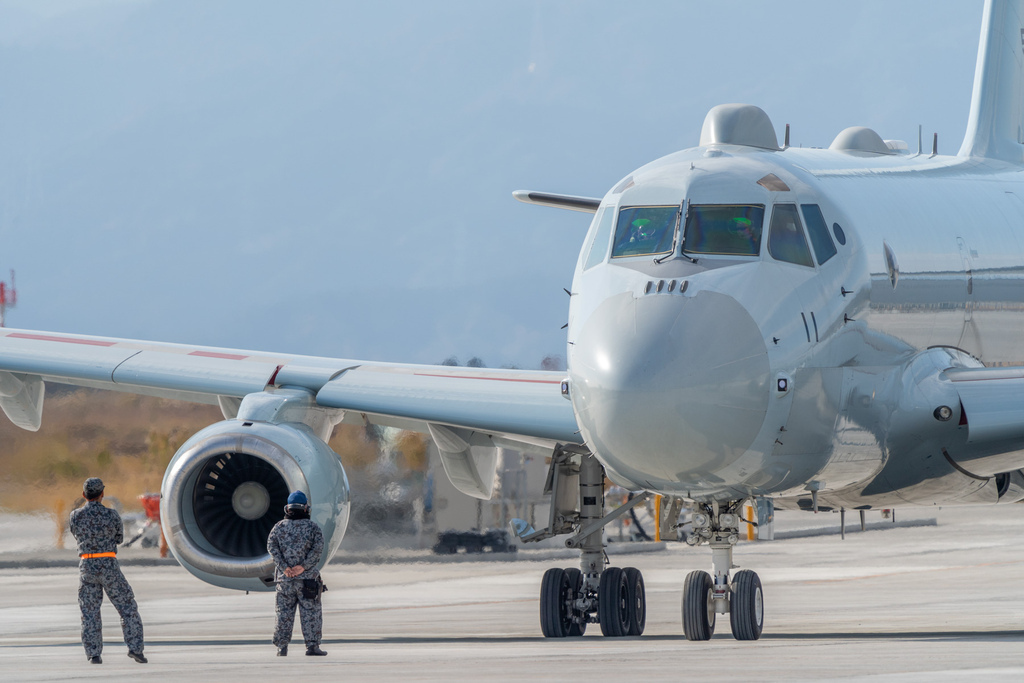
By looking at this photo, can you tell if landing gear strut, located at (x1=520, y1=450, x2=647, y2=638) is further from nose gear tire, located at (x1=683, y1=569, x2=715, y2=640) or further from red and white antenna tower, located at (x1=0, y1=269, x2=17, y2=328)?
red and white antenna tower, located at (x1=0, y1=269, x2=17, y2=328)

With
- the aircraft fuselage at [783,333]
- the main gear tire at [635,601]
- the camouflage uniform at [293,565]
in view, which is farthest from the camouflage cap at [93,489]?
the main gear tire at [635,601]

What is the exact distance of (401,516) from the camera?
29.4 meters

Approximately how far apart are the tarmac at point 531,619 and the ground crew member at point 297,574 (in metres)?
0.37

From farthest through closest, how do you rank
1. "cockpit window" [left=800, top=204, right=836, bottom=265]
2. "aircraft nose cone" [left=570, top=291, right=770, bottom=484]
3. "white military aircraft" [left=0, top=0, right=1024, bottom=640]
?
"cockpit window" [left=800, top=204, right=836, bottom=265]
"white military aircraft" [left=0, top=0, right=1024, bottom=640]
"aircraft nose cone" [left=570, top=291, right=770, bottom=484]

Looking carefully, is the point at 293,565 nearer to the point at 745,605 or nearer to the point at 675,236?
the point at 745,605

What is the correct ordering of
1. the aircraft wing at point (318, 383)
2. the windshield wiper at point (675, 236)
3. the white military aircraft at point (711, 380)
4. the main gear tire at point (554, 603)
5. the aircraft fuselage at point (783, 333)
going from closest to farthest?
the aircraft fuselage at point (783, 333) < the white military aircraft at point (711, 380) < the windshield wiper at point (675, 236) < the aircraft wing at point (318, 383) < the main gear tire at point (554, 603)

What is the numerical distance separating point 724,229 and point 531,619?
806 cm

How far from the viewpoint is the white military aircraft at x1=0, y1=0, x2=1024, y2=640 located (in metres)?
11.8

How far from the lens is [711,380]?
11469mm

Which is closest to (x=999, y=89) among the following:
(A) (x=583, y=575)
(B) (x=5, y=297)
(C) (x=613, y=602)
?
(A) (x=583, y=575)

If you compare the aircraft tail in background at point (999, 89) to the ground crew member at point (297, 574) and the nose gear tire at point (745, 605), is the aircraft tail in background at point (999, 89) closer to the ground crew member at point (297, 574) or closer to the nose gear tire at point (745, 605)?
the nose gear tire at point (745, 605)

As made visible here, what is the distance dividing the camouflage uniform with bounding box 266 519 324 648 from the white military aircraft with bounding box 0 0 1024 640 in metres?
1.47

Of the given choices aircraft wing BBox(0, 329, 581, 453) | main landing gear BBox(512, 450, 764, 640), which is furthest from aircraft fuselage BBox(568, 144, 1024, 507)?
aircraft wing BBox(0, 329, 581, 453)

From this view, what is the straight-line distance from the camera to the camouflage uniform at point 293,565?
1334cm
